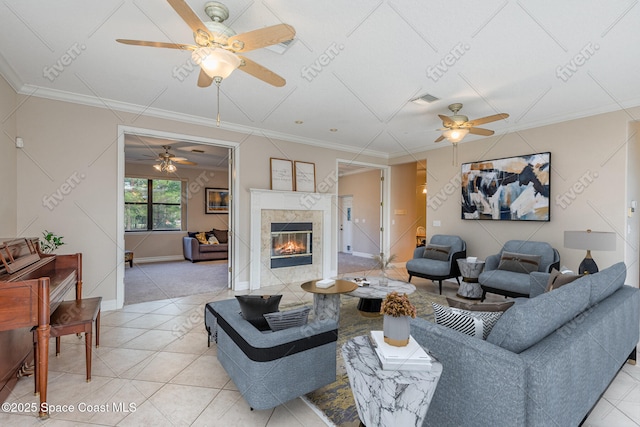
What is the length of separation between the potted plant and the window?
8791 mm

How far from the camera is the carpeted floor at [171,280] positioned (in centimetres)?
490

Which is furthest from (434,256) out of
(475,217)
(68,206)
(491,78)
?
(68,206)

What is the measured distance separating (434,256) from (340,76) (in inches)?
140

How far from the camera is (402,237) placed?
7617 millimetres

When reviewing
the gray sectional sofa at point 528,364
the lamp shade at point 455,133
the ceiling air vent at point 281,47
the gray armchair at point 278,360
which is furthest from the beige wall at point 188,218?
the gray sectional sofa at point 528,364

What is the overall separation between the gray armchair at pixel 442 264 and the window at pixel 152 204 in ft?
23.0

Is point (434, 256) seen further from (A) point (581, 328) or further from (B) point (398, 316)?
(B) point (398, 316)

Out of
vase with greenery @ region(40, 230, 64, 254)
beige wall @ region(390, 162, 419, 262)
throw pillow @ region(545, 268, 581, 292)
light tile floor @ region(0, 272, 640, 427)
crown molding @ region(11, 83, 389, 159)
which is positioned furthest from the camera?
beige wall @ region(390, 162, 419, 262)

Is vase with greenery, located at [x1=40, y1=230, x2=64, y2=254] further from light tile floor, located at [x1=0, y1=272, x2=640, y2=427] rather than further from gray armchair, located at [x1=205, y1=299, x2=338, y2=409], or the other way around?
gray armchair, located at [x1=205, y1=299, x2=338, y2=409]

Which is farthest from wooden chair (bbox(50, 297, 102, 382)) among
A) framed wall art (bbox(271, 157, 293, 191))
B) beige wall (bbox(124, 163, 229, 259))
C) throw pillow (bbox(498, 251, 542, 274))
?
beige wall (bbox(124, 163, 229, 259))

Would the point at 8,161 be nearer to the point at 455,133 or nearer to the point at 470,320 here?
the point at 470,320

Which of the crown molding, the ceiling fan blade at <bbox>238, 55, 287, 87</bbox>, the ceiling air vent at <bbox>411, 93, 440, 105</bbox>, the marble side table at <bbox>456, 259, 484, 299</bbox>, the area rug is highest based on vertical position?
the ceiling air vent at <bbox>411, 93, 440, 105</bbox>

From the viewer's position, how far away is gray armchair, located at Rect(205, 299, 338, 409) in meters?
1.78

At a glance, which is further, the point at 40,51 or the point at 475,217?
the point at 475,217
